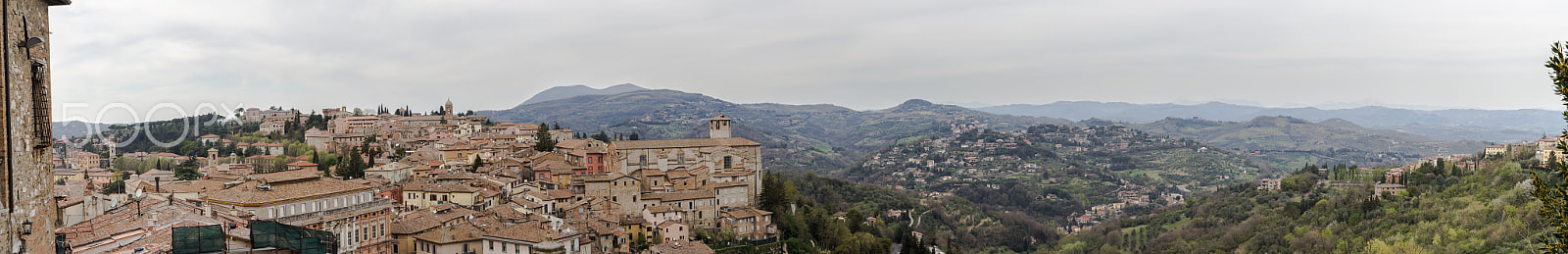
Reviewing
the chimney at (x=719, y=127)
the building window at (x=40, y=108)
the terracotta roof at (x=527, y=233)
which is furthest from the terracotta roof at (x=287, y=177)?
the chimney at (x=719, y=127)

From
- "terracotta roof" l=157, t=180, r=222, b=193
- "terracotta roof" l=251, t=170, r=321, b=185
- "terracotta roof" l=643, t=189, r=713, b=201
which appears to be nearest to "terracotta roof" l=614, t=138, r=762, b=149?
"terracotta roof" l=643, t=189, r=713, b=201

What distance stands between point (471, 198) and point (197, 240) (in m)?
22.2

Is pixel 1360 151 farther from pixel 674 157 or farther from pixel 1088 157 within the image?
pixel 674 157

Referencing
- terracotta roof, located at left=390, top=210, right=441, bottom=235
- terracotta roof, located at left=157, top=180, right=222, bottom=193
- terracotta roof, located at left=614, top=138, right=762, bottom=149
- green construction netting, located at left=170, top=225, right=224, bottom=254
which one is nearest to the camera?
green construction netting, located at left=170, top=225, right=224, bottom=254

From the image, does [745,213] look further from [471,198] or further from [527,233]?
[527,233]

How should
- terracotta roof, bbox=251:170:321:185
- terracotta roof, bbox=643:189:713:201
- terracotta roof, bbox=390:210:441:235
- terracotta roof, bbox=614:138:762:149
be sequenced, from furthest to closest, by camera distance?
1. terracotta roof, bbox=614:138:762:149
2. terracotta roof, bbox=643:189:713:201
3. terracotta roof, bbox=390:210:441:235
4. terracotta roof, bbox=251:170:321:185

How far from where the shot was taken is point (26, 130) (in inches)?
229

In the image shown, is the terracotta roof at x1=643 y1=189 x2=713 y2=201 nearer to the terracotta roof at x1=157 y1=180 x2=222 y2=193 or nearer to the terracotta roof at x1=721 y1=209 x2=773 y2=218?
the terracotta roof at x1=721 y1=209 x2=773 y2=218

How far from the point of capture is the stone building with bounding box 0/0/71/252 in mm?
5480

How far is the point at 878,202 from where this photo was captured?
74438mm

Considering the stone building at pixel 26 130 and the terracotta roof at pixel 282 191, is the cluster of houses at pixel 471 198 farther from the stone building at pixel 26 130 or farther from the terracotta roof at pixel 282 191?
the stone building at pixel 26 130

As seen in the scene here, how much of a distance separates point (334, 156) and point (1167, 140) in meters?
153

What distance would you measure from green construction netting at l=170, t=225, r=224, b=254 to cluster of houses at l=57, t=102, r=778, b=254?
0.16 meters

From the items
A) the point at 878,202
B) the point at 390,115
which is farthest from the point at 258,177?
the point at 390,115
